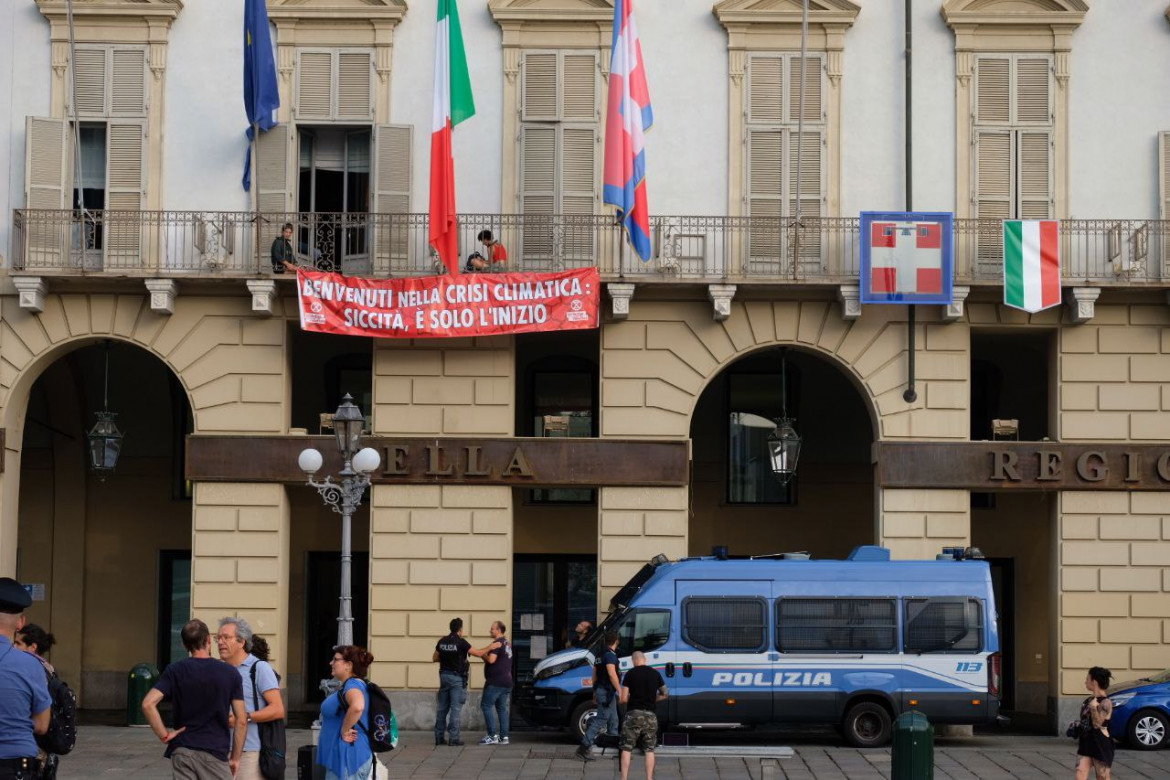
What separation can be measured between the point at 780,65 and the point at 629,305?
4.42 meters

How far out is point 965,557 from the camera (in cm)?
2386

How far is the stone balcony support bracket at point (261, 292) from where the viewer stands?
83.3 ft

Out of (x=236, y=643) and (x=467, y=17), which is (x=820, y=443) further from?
(x=236, y=643)

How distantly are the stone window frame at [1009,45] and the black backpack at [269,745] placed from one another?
15.7 m

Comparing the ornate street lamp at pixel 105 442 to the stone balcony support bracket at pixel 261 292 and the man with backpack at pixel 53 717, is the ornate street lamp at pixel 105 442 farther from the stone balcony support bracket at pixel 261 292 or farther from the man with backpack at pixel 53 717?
the man with backpack at pixel 53 717

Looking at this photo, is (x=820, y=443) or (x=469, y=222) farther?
(x=820, y=443)

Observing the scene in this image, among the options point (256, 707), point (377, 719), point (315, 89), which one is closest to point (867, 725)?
point (377, 719)

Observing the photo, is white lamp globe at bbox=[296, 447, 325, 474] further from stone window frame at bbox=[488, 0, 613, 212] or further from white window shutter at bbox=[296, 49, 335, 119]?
white window shutter at bbox=[296, 49, 335, 119]

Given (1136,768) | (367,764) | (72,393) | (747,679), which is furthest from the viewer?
(72,393)

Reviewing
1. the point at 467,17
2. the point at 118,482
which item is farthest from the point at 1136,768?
the point at 118,482

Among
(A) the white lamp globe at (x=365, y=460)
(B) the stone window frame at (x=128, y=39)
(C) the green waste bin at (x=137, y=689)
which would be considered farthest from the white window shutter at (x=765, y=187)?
(C) the green waste bin at (x=137, y=689)

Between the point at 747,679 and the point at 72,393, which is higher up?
the point at 72,393

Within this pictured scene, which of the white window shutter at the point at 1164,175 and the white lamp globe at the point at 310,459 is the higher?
the white window shutter at the point at 1164,175

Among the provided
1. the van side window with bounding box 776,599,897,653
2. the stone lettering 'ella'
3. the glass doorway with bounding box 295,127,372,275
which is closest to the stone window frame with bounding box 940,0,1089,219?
the van side window with bounding box 776,599,897,653
